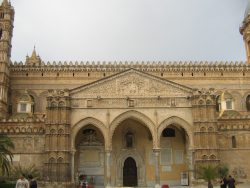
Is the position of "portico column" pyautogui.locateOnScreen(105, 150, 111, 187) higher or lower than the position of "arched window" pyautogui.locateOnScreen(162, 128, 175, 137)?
lower

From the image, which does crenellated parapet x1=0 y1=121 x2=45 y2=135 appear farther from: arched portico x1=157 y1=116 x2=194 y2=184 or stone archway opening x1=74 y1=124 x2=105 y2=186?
arched portico x1=157 y1=116 x2=194 y2=184

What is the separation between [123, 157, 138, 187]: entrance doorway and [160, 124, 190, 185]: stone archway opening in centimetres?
232

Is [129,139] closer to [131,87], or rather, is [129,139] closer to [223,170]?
[131,87]

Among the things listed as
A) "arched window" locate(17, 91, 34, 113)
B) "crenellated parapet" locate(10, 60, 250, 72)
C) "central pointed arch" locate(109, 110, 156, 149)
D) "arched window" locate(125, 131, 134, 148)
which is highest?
"crenellated parapet" locate(10, 60, 250, 72)

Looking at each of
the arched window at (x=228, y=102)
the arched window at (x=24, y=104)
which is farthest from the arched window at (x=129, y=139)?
the arched window at (x=228, y=102)

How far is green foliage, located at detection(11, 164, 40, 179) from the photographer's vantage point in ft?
84.0

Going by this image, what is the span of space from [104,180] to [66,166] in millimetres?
4147

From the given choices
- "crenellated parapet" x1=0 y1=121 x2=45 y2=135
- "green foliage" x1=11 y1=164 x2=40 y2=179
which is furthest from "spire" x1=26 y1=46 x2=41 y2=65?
"green foliage" x1=11 y1=164 x2=40 y2=179

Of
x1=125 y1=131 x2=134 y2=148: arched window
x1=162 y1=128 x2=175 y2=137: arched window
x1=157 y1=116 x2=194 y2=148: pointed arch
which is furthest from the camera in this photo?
x1=162 y1=128 x2=175 y2=137: arched window

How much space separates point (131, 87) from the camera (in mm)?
29453

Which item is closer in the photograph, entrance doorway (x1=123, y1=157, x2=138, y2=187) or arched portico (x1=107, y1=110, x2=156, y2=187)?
arched portico (x1=107, y1=110, x2=156, y2=187)

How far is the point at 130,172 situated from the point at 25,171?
9.19m

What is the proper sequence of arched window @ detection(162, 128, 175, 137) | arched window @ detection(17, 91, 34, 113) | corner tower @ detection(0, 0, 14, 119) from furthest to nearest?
1. corner tower @ detection(0, 0, 14, 119)
2. arched window @ detection(17, 91, 34, 113)
3. arched window @ detection(162, 128, 175, 137)

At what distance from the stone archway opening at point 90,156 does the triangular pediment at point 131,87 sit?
3.07 m
